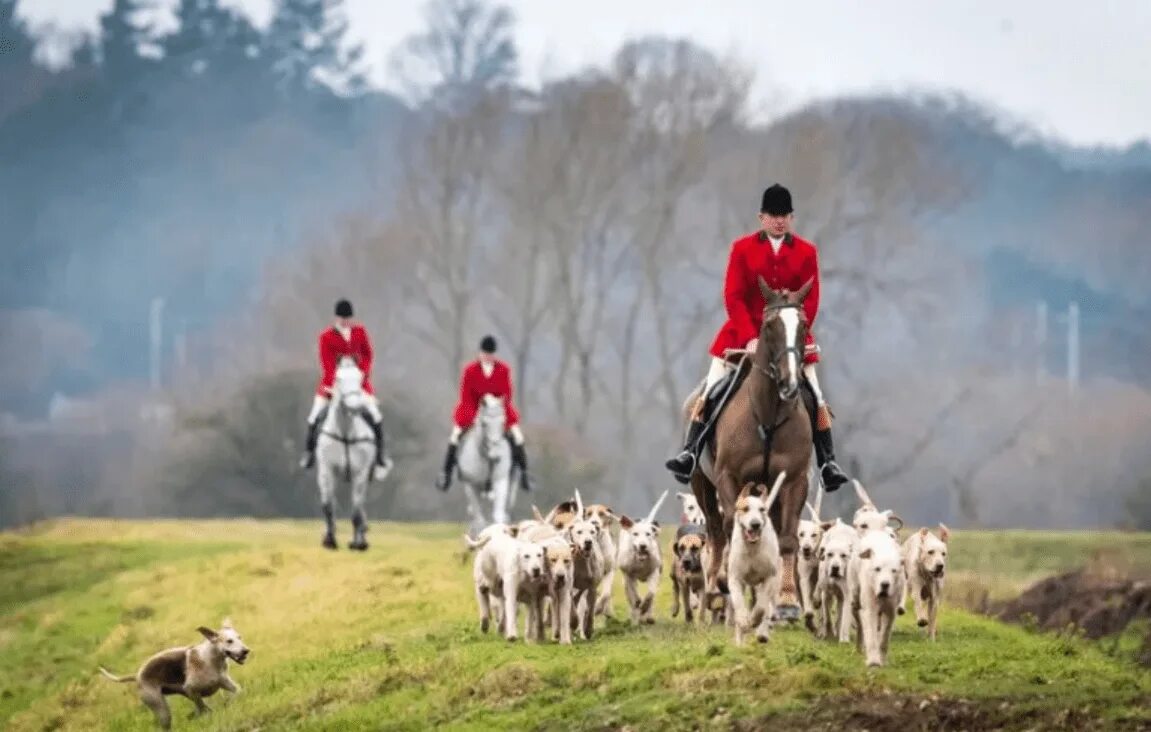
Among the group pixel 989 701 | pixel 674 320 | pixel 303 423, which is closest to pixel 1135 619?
pixel 989 701

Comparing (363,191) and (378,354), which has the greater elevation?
(363,191)

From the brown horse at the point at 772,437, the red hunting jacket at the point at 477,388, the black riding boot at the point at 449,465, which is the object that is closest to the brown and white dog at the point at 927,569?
the brown horse at the point at 772,437

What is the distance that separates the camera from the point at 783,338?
→ 20281mm

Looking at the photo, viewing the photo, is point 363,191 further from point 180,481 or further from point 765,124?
point 180,481

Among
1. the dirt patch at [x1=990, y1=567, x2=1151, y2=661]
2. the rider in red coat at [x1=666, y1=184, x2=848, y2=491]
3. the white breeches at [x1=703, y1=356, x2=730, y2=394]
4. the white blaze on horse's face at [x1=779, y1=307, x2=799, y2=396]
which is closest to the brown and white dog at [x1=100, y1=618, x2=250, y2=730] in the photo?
the rider in red coat at [x1=666, y1=184, x2=848, y2=491]

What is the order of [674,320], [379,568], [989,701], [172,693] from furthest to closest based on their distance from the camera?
[674,320] → [379,568] → [172,693] → [989,701]

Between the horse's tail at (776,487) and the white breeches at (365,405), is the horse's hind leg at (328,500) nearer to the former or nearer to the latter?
the white breeches at (365,405)

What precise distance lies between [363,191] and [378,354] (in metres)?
13.1

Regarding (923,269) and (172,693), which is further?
(923,269)

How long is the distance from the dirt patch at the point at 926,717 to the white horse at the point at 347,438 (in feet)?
61.0

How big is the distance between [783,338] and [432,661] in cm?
397

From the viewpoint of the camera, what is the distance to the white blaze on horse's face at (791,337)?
66.0 feet

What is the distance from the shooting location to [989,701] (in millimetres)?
17516

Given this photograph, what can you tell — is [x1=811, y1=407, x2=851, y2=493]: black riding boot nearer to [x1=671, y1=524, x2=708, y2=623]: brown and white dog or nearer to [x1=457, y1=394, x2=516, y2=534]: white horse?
[x1=671, y1=524, x2=708, y2=623]: brown and white dog
